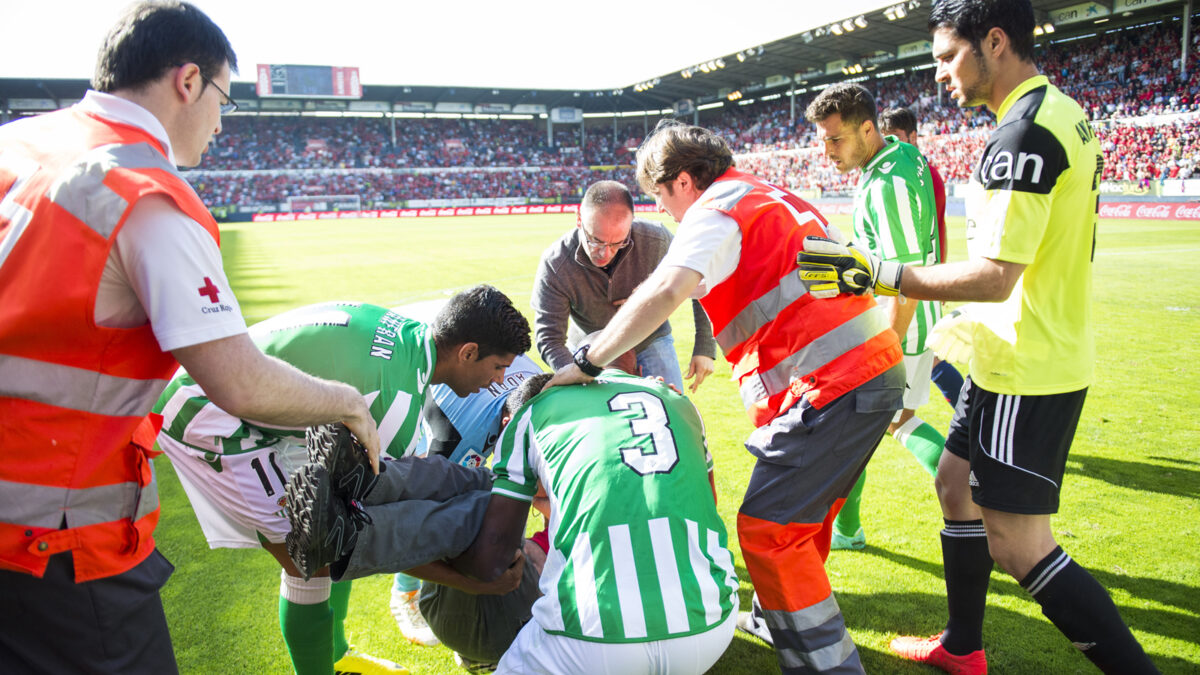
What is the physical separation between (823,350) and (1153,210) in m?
28.1

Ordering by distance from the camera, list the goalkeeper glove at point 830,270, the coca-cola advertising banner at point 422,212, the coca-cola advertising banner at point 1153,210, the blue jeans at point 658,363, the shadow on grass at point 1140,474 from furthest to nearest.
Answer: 1. the coca-cola advertising banner at point 422,212
2. the coca-cola advertising banner at point 1153,210
3. the shadow on grass at point 1140,474
4. the blue jeans at point 658,363
5. the goalkeeper glove at point 830,270

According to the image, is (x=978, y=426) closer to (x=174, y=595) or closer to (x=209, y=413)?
(x=209, y=413)

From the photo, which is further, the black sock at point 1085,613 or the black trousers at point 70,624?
the black sock at point 1085,613

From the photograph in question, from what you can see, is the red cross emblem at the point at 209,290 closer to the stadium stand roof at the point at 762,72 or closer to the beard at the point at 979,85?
the beard at the point at 979,85

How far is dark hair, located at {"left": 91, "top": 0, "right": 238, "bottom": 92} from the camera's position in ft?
5.80

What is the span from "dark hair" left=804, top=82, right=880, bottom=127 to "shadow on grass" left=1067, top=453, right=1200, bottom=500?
2962 millimetres

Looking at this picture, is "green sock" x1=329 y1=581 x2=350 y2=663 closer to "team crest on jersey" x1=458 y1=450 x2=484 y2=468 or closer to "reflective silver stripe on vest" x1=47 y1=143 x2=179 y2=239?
→ "team crest on jersey" x1=458 y1=450 x2=484 y2=468

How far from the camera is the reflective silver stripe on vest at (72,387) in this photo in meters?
1.55

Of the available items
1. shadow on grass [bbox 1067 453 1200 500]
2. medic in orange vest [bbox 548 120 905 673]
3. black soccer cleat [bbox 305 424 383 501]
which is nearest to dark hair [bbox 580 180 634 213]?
medic in orange vest [bbox 548 120 905 673]

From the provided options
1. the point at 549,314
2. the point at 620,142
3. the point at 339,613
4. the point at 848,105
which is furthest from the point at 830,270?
the point at 620,142

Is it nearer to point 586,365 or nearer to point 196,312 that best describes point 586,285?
point 586,365

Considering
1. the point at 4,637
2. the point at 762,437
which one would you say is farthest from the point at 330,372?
the point at 762,437

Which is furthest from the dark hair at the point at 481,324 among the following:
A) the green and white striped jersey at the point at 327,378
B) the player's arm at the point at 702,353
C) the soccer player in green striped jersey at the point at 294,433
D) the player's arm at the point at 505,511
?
the player's arm at the point at 702,353

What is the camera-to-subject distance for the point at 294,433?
2.75 meters
